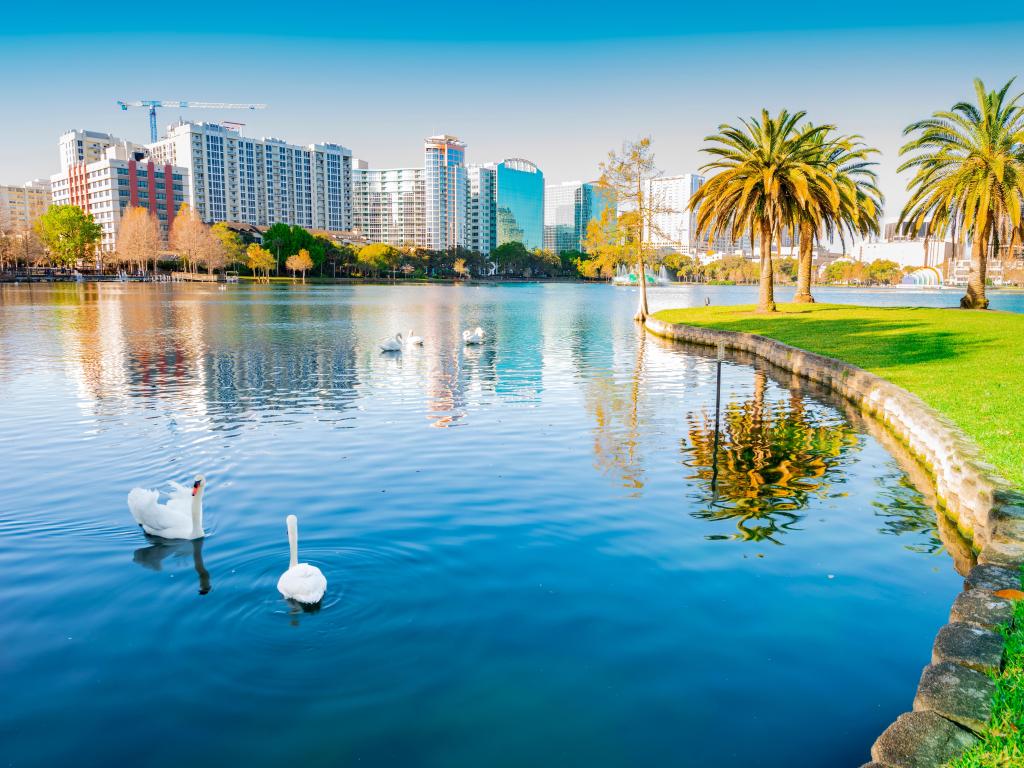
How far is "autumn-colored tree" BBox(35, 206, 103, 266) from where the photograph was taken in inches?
5305

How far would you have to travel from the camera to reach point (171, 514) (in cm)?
919

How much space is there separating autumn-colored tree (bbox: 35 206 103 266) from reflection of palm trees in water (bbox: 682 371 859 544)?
485ft

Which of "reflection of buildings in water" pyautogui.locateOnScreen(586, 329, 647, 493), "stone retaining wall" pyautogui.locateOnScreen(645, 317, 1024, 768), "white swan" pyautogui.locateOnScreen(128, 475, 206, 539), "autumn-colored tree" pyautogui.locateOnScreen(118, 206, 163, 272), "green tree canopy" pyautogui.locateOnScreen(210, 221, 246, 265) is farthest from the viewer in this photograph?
"green tree canopy" pyautogui.locateOnScreen(210, 221, 246, 265)

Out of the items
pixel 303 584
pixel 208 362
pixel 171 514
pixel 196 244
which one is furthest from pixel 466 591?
pixel 196 244

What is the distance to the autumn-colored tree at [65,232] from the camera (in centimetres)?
13475

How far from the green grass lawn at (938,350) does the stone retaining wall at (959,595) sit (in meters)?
0.42

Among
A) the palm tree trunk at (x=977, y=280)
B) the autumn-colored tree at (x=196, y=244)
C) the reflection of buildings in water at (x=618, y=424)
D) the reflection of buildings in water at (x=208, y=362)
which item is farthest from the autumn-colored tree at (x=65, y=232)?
the palm tree trunk at (x=977, y=280)

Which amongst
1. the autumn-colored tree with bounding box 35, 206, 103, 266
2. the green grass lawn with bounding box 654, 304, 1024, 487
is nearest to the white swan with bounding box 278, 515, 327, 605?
the green grass lawn with bounding box 654, 304, 1024, 487

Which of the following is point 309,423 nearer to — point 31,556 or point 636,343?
point 31,556

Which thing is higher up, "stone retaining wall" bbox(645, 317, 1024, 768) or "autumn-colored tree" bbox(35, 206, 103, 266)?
"autumn-colored tree" bbox(35, 206, 103, 266)

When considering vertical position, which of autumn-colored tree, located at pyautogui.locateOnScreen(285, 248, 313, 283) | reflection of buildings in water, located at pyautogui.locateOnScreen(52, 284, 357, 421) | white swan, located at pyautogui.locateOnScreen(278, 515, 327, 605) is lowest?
white swan, located at pyautogui.locateOnScreen(278, 515, 327, 605)

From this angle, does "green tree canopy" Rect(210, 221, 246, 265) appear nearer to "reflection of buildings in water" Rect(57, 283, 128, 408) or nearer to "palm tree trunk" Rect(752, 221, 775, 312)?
"reflection of buildings in water" Rect(57, 283, 128, 408)

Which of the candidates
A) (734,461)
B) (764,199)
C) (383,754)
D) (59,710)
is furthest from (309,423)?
(764,199)

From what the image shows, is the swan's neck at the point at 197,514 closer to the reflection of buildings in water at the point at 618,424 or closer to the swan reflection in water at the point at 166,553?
the swan reflection in water at the point at 166,553
